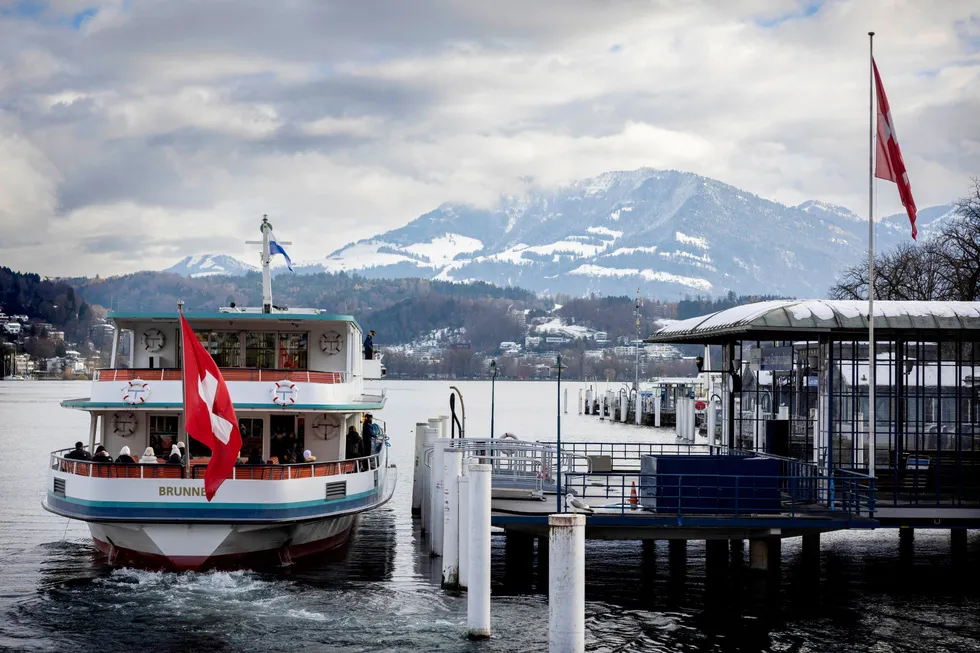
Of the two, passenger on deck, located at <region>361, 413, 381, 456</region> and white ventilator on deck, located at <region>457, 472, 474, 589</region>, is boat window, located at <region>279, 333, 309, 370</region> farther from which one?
white ventilator on deck, located at <region>457, 472, 474, 589</region>

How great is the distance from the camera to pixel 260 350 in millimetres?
30219

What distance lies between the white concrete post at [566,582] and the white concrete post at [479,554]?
2.96 m

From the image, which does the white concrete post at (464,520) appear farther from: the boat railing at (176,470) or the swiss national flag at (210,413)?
the swiss national flag at (210,413)

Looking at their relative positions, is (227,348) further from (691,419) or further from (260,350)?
(691,419)

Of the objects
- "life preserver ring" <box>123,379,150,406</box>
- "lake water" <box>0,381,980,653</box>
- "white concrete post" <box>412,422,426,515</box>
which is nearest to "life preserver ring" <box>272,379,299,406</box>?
"life preserver ring" <box>123,379,150,406</box>

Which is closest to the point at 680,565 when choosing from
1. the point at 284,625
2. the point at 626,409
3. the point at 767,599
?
the point at 767,599

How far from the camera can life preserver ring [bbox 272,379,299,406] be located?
2694 centimetres

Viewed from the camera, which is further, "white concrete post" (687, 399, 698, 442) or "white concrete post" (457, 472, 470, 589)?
"white concrete post" (687, 399, 698, 442)

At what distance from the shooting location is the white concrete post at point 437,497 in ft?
92.7

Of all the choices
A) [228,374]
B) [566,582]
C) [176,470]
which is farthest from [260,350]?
[566,582]

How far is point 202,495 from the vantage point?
2469cm

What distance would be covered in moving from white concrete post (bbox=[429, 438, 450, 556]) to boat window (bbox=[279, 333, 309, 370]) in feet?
14.1

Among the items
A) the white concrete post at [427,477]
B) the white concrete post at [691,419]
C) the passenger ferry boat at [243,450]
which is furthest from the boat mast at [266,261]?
the white concrete post at [691,419]

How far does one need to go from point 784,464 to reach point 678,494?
4.15 meters
